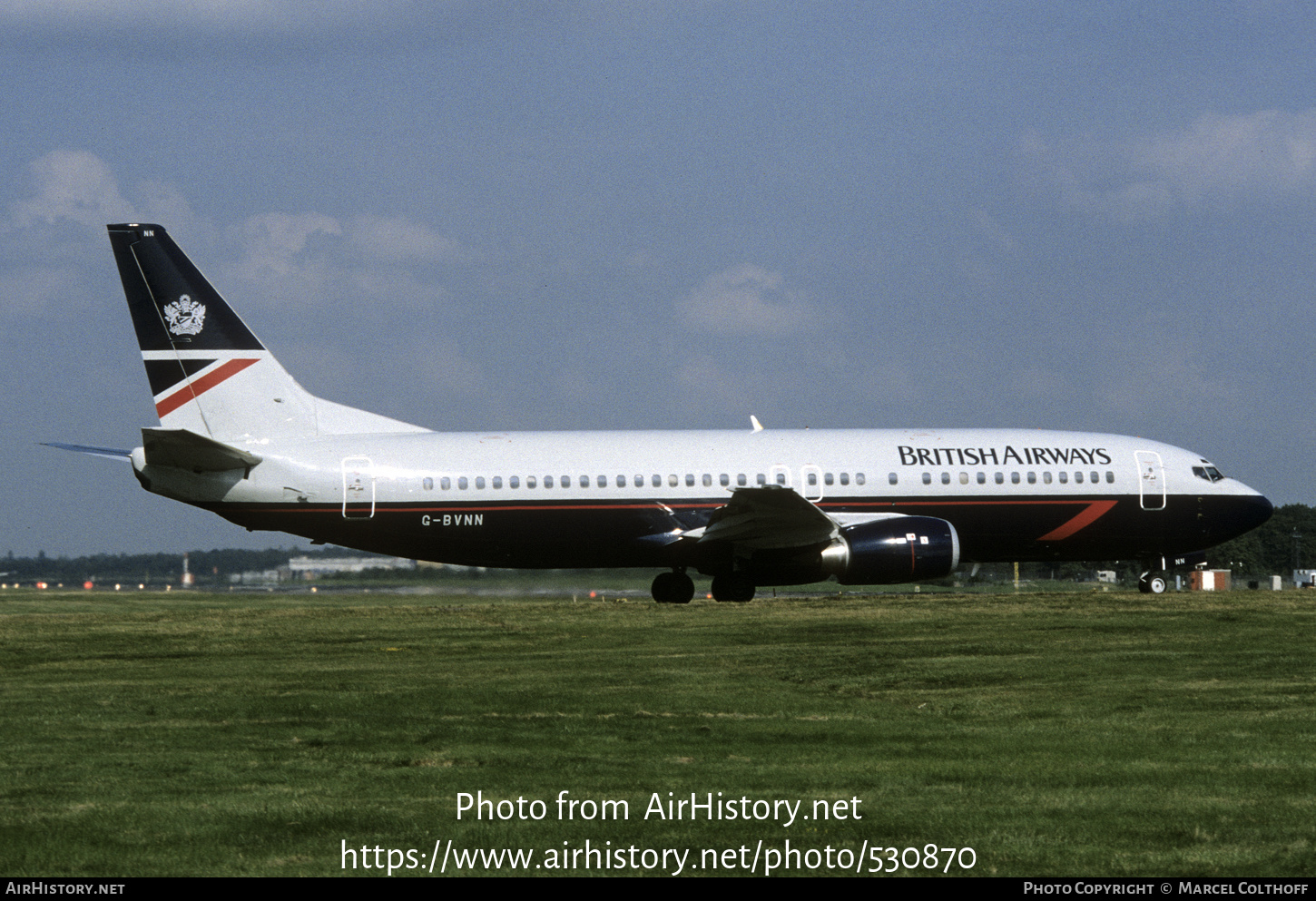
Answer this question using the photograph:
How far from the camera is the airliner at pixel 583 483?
31.2m

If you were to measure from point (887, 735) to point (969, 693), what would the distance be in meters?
4.10

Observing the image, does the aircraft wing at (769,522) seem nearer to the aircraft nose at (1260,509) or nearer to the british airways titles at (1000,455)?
the british airways titles at (1000,455)

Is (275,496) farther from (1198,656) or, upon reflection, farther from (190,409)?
(1198,656)

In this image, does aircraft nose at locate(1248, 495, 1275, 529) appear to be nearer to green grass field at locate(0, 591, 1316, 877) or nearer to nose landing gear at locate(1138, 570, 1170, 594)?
nose landing gear at locate(1138, 570, 1170, 594)

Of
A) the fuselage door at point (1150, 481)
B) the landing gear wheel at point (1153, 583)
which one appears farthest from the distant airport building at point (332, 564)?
the fuselage door at point (1150, 481)

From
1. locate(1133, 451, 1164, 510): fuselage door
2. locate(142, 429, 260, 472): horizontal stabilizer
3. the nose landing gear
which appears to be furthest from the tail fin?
the nose landing gear

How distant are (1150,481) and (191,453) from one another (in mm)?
22937

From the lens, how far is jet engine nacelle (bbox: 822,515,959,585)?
101 ft

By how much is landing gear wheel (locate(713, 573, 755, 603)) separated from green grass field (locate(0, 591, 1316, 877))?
4.78m

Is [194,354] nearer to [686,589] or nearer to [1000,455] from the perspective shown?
[686,589]

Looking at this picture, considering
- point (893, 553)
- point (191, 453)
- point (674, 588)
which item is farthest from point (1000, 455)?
point (191, 453)

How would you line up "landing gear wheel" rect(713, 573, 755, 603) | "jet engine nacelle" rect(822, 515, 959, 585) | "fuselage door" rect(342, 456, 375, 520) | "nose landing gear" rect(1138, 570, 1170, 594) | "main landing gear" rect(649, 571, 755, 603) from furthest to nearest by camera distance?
1. "nose landing gear" rect(1138, 570, 1170, 594)
2. "main landing gear" rect(649, 571, 755, 603)
3. "landing gear wheel" rect(713, 573, 755, 603)
4. "fuselage door" rect(342, 456, 375, 520)
5. "jet engine nacelle" rect(822, 515, 959, 585)

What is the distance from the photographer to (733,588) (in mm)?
33844
